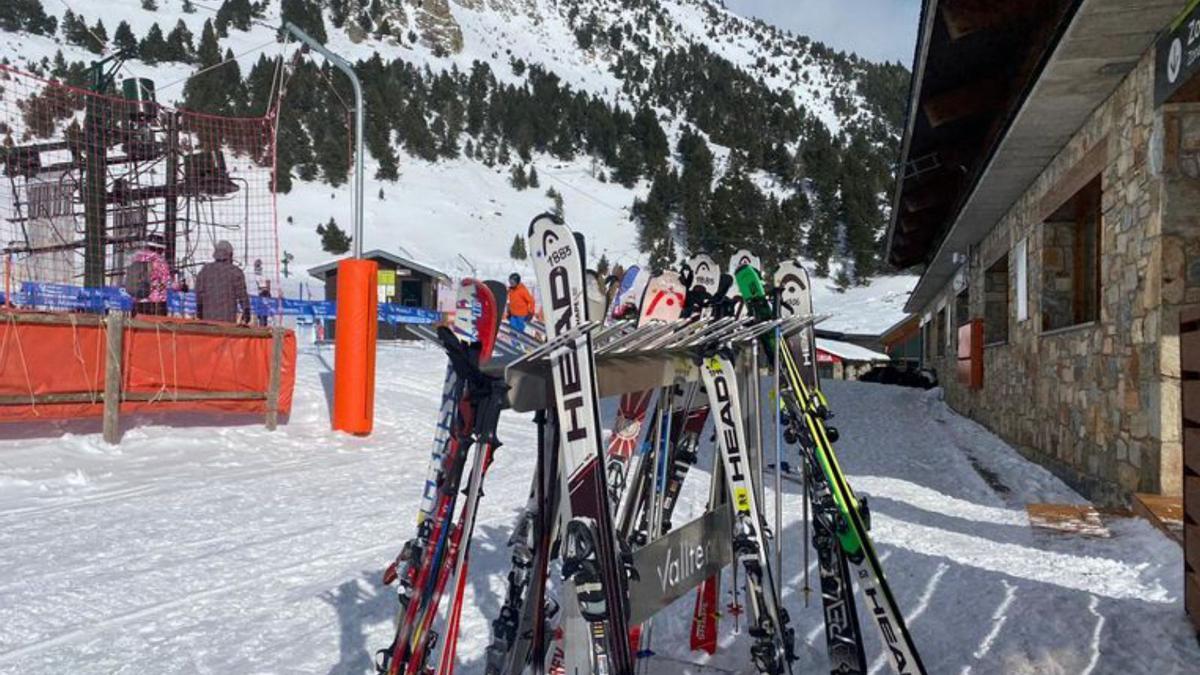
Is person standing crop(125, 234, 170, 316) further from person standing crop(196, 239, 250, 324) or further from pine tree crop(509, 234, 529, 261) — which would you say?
pine tree crop(509, 234, 529, 261)

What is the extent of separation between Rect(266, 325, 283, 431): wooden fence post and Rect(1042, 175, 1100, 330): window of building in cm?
763

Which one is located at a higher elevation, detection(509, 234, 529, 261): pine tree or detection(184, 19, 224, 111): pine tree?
detection(184, 19, 224, 111): pine tree

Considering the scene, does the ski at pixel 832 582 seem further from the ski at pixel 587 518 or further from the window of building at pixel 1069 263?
the window of building at pixel 1069 263

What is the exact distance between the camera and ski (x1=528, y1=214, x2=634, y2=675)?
2.25 meters

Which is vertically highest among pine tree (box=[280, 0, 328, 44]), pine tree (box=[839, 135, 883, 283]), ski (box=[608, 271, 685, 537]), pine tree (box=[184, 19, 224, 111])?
pine tree (box=[280, 0, 328, 44])

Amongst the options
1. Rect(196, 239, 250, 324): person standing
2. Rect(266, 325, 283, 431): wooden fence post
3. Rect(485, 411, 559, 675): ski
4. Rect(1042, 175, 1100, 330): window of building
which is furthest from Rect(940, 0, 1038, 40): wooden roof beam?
Rect(196, 239, 250, 324): person standing

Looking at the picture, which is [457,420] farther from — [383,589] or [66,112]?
[66,112]

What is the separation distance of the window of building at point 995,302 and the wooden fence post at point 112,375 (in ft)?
33.7

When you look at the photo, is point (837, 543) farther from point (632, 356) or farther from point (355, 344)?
point (355, 344)

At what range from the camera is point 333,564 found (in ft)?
16.0

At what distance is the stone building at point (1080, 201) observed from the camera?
547 centimetres

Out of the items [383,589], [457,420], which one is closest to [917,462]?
[383,589]

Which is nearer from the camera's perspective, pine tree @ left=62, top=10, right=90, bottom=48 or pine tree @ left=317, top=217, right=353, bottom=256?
pine tree @ left=317, top=217, right=353, bottom=256

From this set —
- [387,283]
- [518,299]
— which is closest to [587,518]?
[518,299]
